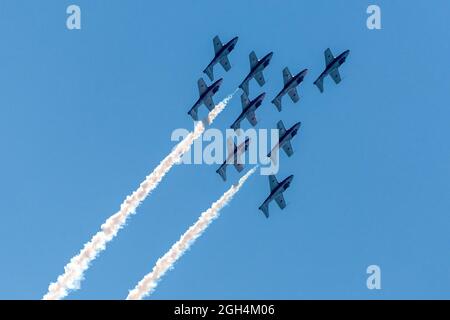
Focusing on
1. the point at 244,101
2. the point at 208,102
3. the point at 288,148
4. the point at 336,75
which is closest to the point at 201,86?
the point at 208,102

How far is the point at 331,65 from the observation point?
505 ft

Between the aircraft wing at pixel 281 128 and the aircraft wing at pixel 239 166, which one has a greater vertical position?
the aircraft wing at pixel 281 128

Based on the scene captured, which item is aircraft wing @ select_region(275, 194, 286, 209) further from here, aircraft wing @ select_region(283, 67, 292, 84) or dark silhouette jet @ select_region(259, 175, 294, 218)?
aircraft wing @ select_region(283, 67, 292, 84)

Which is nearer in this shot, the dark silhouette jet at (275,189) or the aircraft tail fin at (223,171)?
the aircraft tail fin at (223,171)

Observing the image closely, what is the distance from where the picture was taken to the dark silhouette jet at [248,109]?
151m

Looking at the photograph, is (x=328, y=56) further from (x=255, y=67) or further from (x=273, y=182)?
(x=273, y=182)

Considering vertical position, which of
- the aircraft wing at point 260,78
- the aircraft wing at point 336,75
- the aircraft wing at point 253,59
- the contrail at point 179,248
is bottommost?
the contrail at point 179,248

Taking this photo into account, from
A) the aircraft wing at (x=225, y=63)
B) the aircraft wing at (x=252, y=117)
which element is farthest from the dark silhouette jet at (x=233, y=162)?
the aircraft wing at (x=225, y=63)

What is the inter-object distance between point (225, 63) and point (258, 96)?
6.94m

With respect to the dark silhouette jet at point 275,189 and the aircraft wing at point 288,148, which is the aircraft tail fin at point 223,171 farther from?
the aircraft wing at point 288,148

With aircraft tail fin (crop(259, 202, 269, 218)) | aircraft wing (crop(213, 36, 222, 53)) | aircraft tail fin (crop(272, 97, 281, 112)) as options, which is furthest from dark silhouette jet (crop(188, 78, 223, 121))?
aircraft tail fin (crop(259, 202, 269, 218))
